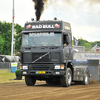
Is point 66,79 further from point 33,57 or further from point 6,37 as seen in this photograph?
point 6,37

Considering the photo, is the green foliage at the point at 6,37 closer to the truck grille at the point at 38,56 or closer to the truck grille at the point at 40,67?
the truck grille at the point at 40,67

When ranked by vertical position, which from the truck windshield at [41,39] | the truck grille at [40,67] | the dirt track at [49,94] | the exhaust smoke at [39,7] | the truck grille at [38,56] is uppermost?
the exhaust smoke at [39,7]

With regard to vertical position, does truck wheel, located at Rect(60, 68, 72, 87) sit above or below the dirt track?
above

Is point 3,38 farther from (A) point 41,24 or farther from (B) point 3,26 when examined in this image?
(A) point 41,24

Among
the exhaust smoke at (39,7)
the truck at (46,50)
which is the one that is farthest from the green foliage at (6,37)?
the truck at (46,50)

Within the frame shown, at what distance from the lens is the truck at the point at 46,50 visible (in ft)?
50.6

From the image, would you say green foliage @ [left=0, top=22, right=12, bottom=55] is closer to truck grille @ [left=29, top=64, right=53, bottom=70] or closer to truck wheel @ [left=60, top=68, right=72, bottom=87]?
truck wheel @ [left=60, top=68, right=72, bottom=87]

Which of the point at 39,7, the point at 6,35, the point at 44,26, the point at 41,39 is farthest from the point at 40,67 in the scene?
the point at 6,35

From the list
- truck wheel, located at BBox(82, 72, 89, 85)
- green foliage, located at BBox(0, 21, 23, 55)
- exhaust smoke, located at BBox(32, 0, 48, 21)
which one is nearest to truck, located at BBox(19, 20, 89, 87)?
truck wheel, located at BBox(82, 72, 89, 85)

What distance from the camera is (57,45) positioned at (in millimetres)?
15406

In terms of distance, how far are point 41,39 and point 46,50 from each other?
72cm

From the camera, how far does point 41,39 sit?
15688mm

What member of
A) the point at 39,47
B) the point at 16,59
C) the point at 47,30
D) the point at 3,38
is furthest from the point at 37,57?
the point at 3,38

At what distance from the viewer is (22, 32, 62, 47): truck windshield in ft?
50.9
